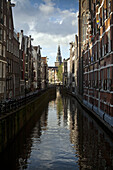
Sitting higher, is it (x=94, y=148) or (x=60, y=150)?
(x=94, y=148)

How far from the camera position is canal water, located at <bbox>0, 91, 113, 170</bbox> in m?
17.9

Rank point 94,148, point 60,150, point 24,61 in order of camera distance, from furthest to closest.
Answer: point 24,61 < point 94,148 < point 60,150

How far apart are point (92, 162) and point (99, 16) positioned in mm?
27248

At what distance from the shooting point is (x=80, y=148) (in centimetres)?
2245

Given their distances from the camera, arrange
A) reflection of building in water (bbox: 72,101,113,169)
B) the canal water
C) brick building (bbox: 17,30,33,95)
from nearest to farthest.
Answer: the canal water
reflection of building in water (bbox: 72,101,113,169)
brick building (bbox: 17,30,33,95)

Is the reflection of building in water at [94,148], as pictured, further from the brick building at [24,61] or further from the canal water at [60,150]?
the brick building at [24,61]

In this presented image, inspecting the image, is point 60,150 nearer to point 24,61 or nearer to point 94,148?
point 94,148

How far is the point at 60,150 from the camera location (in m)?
21.9

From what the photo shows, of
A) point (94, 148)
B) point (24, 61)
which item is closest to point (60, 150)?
point (94, 148)

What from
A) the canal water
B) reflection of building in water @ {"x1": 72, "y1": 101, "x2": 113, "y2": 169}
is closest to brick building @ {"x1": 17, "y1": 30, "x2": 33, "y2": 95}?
the canal water

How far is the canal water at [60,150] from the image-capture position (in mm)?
17906

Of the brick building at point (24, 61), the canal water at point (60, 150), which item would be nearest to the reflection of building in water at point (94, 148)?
the canal water at point (60, 150)

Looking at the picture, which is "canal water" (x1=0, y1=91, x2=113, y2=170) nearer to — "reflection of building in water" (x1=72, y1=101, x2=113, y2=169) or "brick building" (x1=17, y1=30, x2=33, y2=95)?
"reflection of building in water" (x1=72, y1=101, x2=113, y2=169)

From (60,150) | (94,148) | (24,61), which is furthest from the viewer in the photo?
(24,61)
